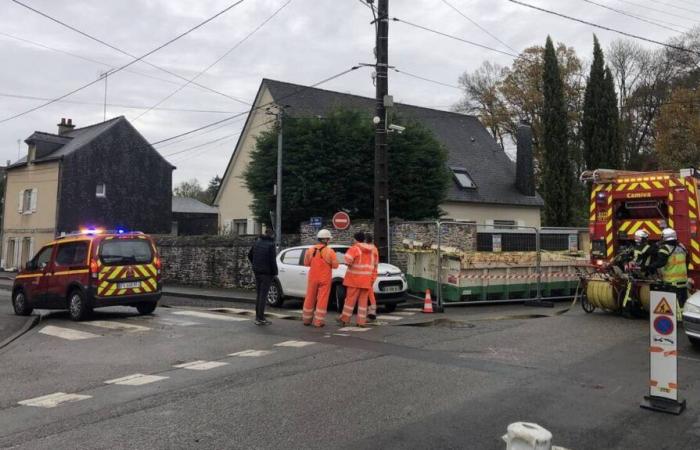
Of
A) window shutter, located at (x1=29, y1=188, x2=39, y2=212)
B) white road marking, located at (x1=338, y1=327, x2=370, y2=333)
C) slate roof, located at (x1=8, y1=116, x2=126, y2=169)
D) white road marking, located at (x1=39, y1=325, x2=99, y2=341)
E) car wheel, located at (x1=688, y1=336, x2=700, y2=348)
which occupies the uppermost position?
slate roof, located at (x1=8, y1=116, x2=126, y2=169)

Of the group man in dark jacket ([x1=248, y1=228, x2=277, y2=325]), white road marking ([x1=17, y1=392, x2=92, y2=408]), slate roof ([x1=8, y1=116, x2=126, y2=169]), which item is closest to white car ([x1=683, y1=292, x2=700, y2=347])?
man in dark jacket ([x1=248, y1=228, x2=277, y2=325])

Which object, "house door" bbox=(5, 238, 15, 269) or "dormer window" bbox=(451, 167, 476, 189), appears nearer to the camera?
"dormer window" bbox=(451, 167, 476, 189)

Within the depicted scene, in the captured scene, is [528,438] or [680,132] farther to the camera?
[680,132]

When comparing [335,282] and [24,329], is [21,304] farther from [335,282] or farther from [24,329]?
[335,282]

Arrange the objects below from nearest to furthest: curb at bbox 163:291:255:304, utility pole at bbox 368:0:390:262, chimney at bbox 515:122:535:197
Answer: utility pole at bbox 368:0:390:262, curb at bbox 163:291:255:304, chimney at bbox 515:122:535:197

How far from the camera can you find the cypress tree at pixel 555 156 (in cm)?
3222

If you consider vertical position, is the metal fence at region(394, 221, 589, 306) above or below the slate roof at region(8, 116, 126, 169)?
below

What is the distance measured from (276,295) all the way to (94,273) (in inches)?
172

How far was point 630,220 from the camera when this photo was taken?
489 inches

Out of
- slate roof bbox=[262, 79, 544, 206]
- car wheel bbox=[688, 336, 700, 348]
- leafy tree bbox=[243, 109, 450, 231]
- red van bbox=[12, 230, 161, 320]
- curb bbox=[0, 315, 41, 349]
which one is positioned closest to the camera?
car wheel bbox=[688, 336, 700, 348]

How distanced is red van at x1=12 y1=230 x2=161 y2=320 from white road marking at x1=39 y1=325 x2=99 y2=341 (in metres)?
0.88

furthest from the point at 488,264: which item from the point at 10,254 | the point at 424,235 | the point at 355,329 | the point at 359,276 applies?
the point at 10,254

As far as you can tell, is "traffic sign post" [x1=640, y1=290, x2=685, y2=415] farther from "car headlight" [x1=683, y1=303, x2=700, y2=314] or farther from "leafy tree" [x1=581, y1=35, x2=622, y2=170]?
"leafy tree" [x1=581, y1=35, x2=622, y2=170]

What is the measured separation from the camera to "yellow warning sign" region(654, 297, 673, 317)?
5121 mm
